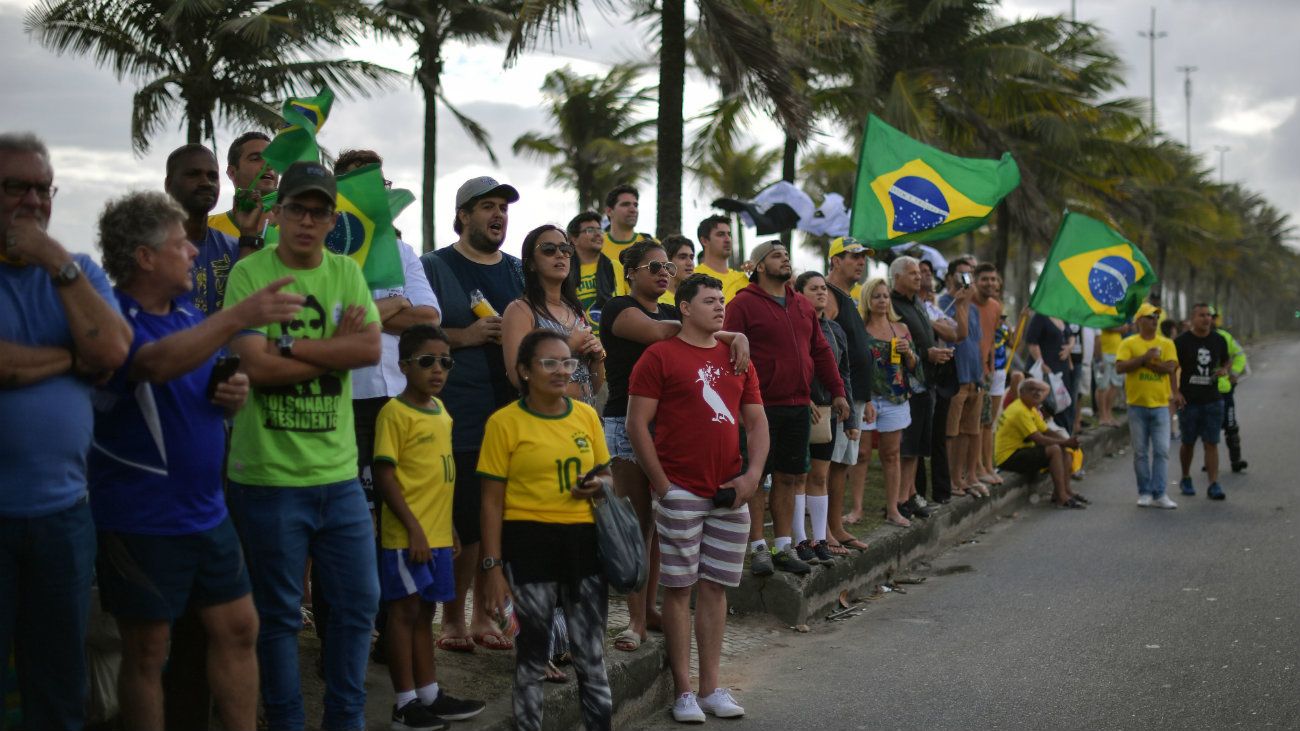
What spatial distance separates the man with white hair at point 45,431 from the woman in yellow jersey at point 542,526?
1.55m

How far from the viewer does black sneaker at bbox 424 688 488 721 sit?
15.2ft

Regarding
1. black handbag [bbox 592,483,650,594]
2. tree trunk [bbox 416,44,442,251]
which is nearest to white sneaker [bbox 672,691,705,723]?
black handbag [bbox 592,483,650,594]

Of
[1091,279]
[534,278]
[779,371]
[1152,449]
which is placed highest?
[1091,279]

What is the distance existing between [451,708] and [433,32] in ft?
66.1

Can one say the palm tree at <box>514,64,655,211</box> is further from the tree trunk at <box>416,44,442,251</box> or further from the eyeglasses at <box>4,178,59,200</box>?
the eyeglasses at <box>4,178,59,200</box>

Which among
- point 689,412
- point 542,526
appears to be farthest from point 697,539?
point 542,526

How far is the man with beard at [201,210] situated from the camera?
4699mm

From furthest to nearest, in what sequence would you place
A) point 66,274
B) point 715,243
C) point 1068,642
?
point 715,243, point 1068,642, point 66,274

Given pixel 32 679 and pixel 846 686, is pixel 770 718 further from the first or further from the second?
pixel 32 679

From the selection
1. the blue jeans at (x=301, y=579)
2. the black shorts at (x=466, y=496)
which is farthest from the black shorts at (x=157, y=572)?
the black shorts at (x=466, y=496)

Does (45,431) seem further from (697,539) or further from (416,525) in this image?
(697,539)

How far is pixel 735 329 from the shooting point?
24.3ft

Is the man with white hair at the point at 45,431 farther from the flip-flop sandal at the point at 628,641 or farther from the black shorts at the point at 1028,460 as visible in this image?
the black shorts at the point at 1028,460

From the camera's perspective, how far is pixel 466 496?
17.2 ft
